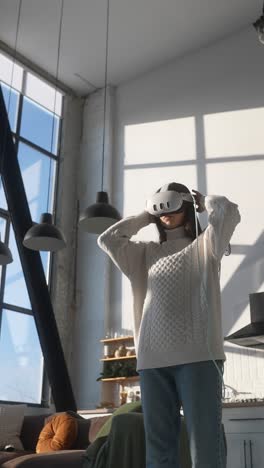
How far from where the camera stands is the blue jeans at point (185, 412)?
1.47 meters

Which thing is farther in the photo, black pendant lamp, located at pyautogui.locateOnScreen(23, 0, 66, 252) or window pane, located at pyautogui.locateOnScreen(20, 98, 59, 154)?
window pane, located at pyautogui.locateOnScreen(20, 98, 59, 154)

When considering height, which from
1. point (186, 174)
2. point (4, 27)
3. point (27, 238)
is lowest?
point (27, 238)

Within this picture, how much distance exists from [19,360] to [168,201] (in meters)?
5.40

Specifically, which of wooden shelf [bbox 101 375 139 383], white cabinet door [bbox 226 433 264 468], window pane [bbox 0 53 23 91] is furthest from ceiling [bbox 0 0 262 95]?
white cabinet door [bbox 226 433 264 468]

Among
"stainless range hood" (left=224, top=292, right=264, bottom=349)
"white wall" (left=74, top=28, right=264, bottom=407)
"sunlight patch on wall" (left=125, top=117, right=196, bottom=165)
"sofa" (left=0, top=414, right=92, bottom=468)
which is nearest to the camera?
"sofa" (left=0, top=414, right=92, bottom=468)

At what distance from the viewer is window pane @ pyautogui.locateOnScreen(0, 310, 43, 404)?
650 cm

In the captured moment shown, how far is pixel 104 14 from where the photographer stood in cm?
693

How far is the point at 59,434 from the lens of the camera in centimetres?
443

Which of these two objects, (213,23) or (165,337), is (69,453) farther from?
(213,23)

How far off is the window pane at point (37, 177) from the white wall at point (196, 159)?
22.6 inches

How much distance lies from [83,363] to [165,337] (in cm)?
581

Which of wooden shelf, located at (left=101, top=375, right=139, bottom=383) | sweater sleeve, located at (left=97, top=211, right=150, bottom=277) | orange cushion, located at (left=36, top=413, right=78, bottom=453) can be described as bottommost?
orange cushion, located at (left=36, top=413, right=78, bottom=453)

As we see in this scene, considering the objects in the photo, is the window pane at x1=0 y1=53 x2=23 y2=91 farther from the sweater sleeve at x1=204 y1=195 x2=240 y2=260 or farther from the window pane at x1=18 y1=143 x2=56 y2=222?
the sweater sleeve at x1=204 y1=195 x2=240 y2=260

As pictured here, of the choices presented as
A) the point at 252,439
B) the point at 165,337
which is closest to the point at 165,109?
the point at 252,439
